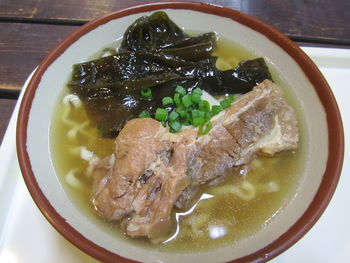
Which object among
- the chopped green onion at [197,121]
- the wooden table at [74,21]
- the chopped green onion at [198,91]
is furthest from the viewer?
the wooden table at [74,21]

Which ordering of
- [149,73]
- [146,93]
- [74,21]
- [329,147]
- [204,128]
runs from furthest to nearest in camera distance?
[74,21], [149,73], [146,93], [204,128], [329,147]

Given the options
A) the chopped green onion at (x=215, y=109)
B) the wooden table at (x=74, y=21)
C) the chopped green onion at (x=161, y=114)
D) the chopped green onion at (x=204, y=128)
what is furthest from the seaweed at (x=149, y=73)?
the wooden table at (x=74, y=21)

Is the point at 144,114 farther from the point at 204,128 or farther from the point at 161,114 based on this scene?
the point at 204,128

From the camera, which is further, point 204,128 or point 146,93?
point 146,93

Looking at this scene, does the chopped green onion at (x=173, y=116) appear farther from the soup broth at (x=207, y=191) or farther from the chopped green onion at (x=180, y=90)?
the soup broth at (x=207, y=191)

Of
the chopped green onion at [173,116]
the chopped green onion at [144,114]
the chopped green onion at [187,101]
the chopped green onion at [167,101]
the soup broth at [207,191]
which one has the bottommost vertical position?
the soup broth at [207,191]

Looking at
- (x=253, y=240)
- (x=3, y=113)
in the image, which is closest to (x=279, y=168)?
(x=253, y=240)

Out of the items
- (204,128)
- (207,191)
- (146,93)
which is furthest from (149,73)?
(207,191)
